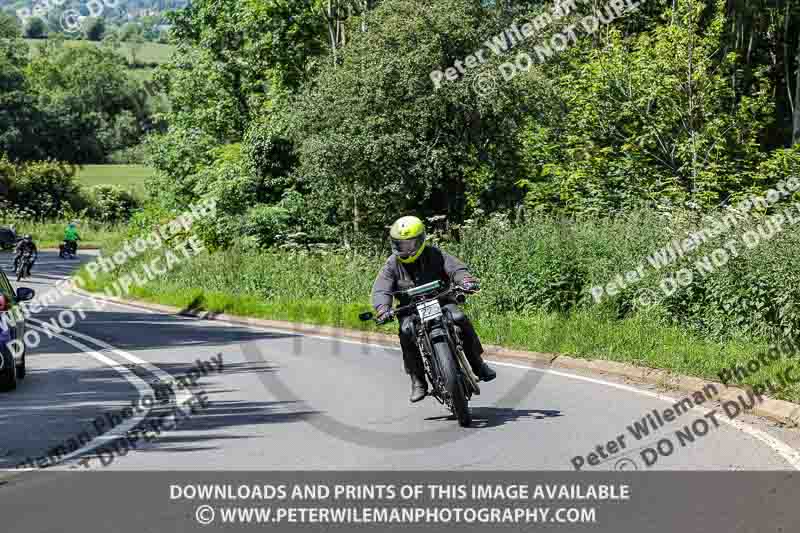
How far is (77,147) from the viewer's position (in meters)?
111

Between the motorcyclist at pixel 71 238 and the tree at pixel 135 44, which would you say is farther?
the tree at pixel 135 44

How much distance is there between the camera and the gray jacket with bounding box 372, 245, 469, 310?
11.2 metres

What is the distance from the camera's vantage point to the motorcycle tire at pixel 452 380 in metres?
10.4

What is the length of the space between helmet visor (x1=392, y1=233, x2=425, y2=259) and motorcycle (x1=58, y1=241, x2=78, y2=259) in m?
48.1

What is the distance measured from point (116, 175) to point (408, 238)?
9881 cm

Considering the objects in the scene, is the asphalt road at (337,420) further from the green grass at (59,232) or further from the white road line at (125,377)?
the green grass at (59,232)

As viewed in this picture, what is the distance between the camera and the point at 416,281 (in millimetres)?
11188

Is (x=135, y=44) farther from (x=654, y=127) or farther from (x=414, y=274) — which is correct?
(x=414, y=274)

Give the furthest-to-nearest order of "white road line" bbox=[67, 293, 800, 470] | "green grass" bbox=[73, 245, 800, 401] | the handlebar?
"green grass" bbox=[73, 245, 800, 401]
the handlebar
"white road line" bbox=[67, 293, 800, 470]

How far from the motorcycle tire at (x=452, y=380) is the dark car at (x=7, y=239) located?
190ft

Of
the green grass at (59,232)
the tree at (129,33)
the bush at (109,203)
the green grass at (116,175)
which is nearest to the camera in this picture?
the green grass at (59,232)

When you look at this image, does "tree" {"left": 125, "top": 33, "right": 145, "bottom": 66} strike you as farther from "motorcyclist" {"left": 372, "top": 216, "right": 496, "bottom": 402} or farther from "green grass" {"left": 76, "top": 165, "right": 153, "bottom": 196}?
"motorcyclist" {"left": 372, "top": 216, "right": 496, "bottom": 402}

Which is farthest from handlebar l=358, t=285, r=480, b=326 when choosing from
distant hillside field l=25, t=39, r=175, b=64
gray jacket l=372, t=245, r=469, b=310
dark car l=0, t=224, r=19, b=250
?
distant hillside field l=25, t=39, r=175, b=64

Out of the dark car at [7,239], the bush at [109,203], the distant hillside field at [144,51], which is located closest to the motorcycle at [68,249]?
the dark car at [7,239]
